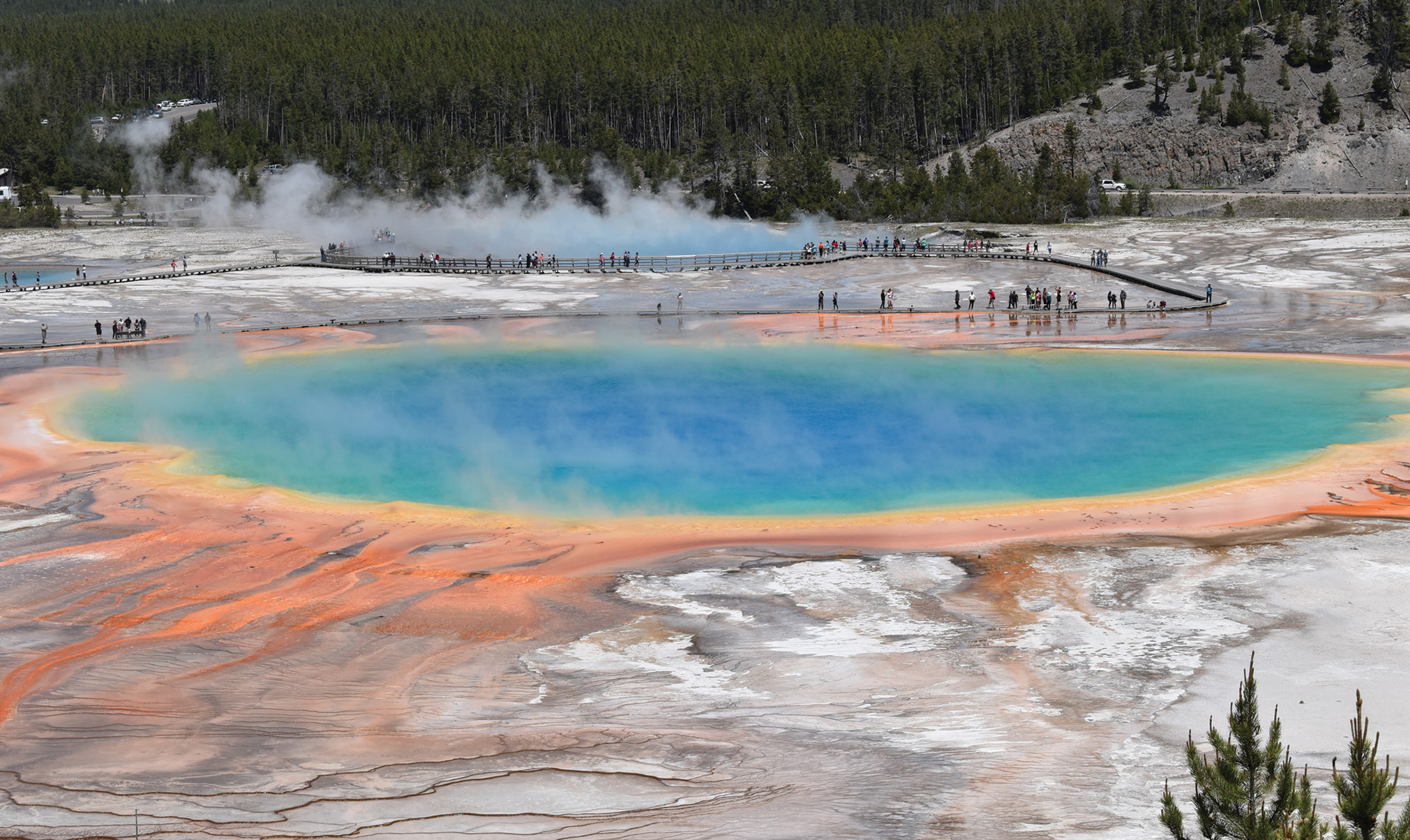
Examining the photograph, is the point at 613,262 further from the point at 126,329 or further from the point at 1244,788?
the point at 1244,788

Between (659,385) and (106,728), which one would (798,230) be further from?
(106,728)

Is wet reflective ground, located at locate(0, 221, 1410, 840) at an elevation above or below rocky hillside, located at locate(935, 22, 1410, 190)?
below

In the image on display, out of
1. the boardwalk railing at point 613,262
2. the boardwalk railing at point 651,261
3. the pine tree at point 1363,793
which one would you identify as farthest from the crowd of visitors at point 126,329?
the pine tree at point 1363,793

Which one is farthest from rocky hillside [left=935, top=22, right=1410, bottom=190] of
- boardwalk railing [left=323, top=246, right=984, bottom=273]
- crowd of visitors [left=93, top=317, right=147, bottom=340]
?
crowd of visitors [left=93, top=317, right=147, bottom=340]

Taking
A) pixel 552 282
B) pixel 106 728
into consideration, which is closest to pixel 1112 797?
pixel 106 728

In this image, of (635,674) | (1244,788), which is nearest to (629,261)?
(635,674)

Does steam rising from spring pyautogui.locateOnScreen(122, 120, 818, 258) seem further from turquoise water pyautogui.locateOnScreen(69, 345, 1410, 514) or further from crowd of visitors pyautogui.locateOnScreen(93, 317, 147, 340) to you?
turquoise water pyautogui.locateOnScreen(69, 345, 1410, 514)
